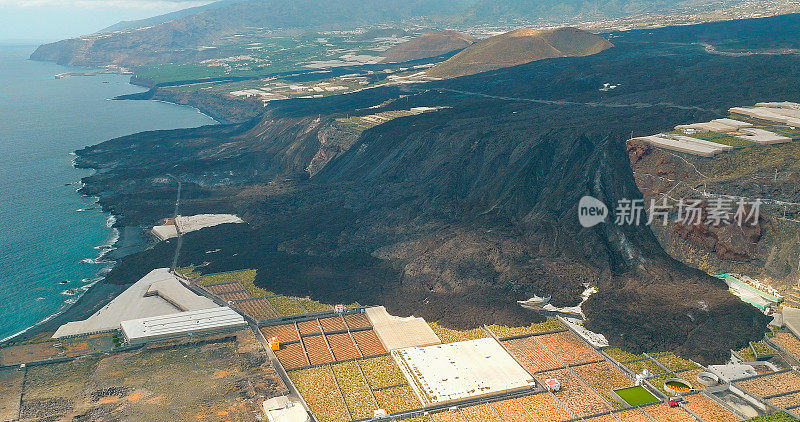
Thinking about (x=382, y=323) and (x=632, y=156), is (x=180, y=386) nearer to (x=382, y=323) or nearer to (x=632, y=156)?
(x=382, y=323)

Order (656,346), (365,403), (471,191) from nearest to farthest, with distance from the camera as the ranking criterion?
(365,403)
(656,346)
(471,191)

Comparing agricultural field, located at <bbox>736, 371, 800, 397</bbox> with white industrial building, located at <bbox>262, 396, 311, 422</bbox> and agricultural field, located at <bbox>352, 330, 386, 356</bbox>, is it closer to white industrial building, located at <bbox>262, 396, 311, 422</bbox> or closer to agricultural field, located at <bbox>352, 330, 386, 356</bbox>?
agricultural field, located at <bbox>352, 330, 386, 356</bbox>

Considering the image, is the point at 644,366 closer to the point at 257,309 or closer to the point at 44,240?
the point at 257,309

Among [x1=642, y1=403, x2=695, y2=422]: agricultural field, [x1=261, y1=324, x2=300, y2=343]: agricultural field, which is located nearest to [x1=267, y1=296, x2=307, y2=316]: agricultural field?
[x1=261, y1=324, x2=300, y2=343]: agricultural field

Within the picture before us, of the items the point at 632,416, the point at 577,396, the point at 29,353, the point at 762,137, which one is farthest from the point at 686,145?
the point at 29,353

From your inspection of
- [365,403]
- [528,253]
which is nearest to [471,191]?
[528,253]

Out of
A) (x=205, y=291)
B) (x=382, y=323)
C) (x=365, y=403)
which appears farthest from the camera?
(x=205, y=291)
